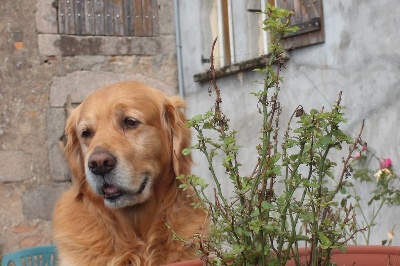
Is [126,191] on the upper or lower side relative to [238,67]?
lower

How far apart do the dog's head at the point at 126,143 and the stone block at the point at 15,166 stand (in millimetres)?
3870

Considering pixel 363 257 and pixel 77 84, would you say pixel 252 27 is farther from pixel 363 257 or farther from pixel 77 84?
pixel 363 257

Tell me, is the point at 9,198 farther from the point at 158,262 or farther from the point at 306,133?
the point at 306,133

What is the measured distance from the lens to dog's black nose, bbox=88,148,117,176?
3520mm

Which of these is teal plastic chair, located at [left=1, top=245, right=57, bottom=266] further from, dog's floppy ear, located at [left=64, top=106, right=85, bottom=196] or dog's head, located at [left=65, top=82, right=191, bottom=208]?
dog's head, located at [left=65, top=82, right=191, bottom=208]

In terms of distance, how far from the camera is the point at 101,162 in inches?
139

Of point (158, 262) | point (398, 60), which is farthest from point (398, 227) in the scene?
point (158, 262)

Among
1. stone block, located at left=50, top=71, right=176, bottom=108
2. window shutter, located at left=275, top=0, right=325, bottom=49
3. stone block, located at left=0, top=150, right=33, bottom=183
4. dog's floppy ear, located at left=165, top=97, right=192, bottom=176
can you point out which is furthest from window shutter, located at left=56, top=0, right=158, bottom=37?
dog's floppy ear, located at left=165, top=97, right=192, bottom=176

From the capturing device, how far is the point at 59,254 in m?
3.73

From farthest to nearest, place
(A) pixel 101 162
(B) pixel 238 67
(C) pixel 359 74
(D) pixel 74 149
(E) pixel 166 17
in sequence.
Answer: (E) pixel 166 17 → (B) pixel 238 67 → (C) pixel 359 74 → (D) pixel 74 149 → (A) pixel 101 162

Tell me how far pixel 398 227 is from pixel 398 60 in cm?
111

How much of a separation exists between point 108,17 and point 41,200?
1.93 meters

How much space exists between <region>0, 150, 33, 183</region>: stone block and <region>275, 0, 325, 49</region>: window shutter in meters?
2.78

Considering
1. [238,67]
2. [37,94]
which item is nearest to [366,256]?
[238,67]
